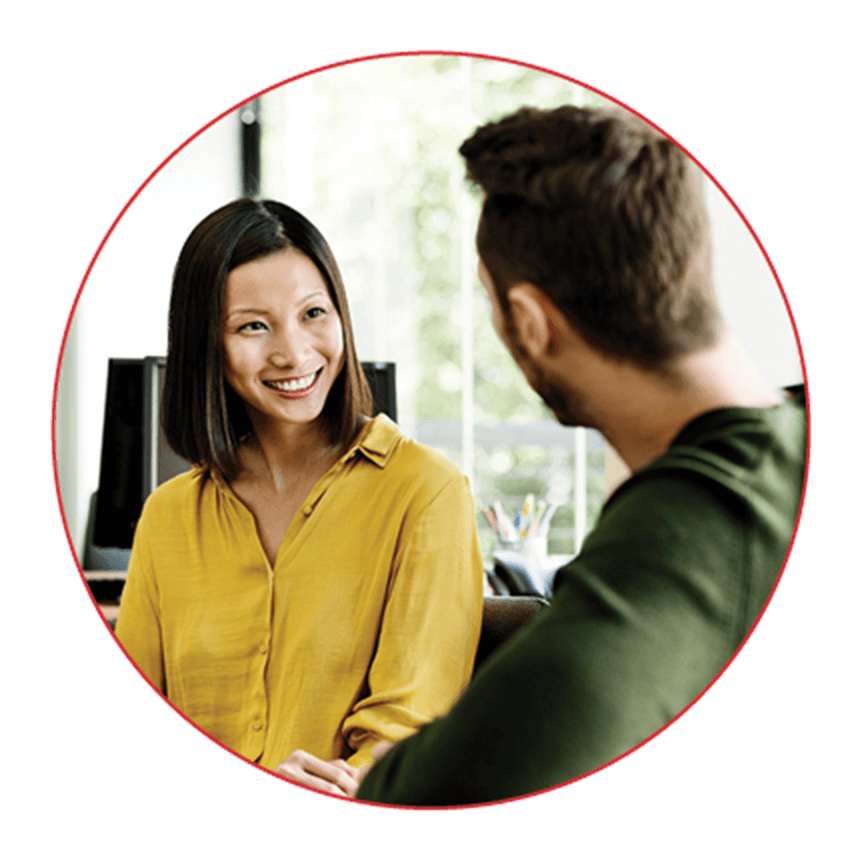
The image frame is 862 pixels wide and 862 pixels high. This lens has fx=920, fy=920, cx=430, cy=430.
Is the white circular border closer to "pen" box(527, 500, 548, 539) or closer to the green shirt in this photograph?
the green shirt

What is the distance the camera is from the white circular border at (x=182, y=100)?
0.94 metres

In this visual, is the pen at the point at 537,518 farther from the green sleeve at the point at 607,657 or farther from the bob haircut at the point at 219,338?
the bob haircut at the point at 219,338

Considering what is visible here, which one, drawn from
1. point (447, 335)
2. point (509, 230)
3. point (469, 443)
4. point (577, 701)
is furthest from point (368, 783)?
point (509, 230)

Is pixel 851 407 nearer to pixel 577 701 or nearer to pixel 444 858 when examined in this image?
pixel 577 701

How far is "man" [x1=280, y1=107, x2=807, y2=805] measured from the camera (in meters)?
0.86

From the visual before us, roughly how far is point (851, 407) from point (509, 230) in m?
0.41

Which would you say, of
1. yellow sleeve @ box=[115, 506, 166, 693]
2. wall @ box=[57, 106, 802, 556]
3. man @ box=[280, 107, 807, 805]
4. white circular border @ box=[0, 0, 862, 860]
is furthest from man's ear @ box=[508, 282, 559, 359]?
yellow sleeve @ box=[115, 506, 166, 693]

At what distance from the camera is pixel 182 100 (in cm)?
96

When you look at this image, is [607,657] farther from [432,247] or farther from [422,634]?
[432,247]

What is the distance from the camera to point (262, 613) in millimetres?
926

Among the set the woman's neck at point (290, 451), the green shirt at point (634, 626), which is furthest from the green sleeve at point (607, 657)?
the woman's neck at point (290, 451)

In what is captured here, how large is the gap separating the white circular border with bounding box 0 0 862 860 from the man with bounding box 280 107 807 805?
0.11m

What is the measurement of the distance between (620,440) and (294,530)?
0.34m

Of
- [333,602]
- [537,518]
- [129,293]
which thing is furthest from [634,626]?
[129,293]
